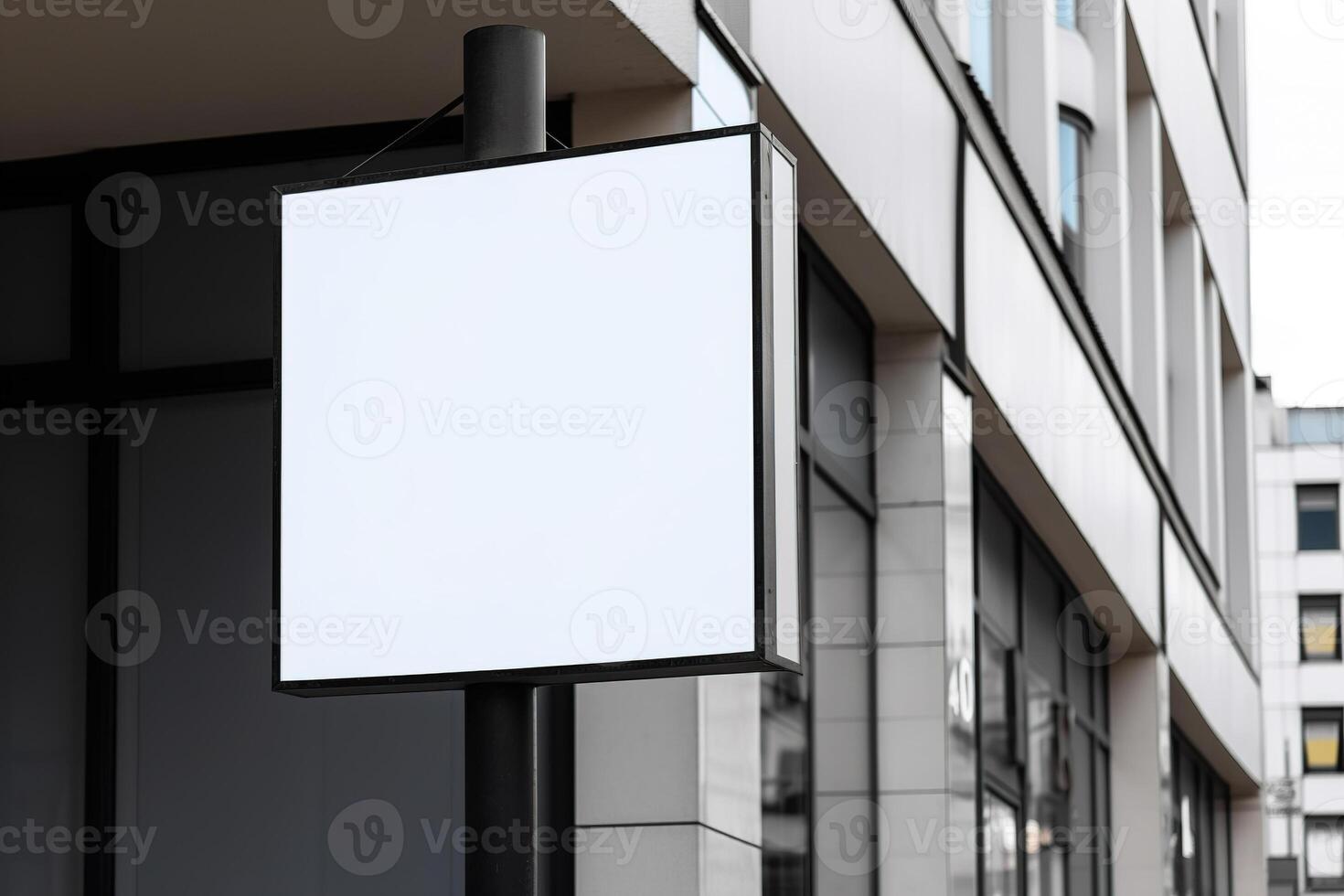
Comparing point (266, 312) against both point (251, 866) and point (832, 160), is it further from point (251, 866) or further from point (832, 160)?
point (832, 160)

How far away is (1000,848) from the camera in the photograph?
1468 cm

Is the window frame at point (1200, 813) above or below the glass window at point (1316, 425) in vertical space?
below

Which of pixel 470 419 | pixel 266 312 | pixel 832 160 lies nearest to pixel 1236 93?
pixel 832 160

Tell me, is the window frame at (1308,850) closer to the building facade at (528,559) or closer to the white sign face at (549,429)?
the building facade at (528,559)

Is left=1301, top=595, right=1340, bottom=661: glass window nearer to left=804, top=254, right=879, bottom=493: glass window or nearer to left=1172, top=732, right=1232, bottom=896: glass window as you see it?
left=1172, top=732, right=1232, bottom=896: glass window

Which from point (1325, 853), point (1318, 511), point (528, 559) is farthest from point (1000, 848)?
point (1318, 511)

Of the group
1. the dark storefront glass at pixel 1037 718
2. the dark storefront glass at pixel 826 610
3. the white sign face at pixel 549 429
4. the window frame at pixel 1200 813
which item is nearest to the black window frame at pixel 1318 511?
the window frame at pixel 1200 813

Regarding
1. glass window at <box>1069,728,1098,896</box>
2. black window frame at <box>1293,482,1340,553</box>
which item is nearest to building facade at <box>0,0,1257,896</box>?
glass window at <box>1069,728,1098,896</box>

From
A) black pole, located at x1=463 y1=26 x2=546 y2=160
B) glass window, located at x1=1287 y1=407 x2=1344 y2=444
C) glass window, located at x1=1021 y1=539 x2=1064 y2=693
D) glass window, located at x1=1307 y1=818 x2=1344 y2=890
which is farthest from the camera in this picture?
glass window, located at x1=1287 y1=407 x2=1344 y2=444

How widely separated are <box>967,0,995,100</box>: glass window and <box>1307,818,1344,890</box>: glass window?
7301 cm

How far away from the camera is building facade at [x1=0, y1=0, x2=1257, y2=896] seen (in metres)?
7.27

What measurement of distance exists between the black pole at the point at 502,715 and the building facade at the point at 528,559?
2.98 m

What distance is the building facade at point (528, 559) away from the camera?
23.8 feet

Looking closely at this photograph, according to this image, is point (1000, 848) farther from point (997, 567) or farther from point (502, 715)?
point (502, 715)
